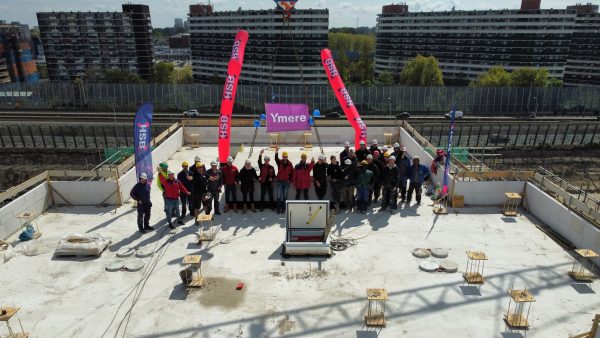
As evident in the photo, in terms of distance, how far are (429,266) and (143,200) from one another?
6.97 m

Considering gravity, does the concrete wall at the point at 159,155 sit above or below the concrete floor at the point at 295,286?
above

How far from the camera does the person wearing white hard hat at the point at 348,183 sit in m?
11.0

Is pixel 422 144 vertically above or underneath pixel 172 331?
above

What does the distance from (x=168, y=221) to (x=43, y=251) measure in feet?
9.34

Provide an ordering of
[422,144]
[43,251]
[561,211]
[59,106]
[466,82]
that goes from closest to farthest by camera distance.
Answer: [43,251], [561,211], [422,144], [59,106], [466,82]

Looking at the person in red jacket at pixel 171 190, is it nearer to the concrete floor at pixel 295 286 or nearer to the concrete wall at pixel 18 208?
the concrete floor at pixel 295 286

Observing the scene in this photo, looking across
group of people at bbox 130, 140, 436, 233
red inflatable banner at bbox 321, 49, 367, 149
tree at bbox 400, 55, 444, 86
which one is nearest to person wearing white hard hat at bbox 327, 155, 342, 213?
group of people at bbox 130, 140, 436, 233

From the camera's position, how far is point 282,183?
434 inches

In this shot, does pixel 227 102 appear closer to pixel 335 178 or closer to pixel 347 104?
pixel 347 104

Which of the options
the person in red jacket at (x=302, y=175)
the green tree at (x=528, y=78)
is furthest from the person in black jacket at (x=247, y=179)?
the green tree at (x=528, y=78)

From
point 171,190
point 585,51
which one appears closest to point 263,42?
point 585,51

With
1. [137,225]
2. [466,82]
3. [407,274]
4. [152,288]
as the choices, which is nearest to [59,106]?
[137,225]

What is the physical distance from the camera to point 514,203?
11766 millimetres

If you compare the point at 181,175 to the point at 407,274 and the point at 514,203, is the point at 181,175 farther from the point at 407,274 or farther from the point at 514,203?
the point at 514,203
